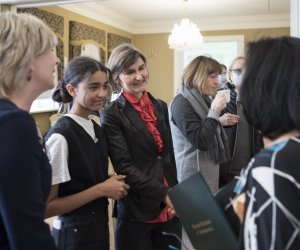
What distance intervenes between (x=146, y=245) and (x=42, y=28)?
0.97 m

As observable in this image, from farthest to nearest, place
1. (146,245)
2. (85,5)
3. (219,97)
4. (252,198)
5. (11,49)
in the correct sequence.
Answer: (85,5), (219,97), (146,245), (11,49), (252,198)

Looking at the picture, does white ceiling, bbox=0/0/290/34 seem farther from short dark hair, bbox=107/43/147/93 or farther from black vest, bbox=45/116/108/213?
black vest, bbox=45/116/108/213

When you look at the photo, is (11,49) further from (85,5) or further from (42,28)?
(85,5)

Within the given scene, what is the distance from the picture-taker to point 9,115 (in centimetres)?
75

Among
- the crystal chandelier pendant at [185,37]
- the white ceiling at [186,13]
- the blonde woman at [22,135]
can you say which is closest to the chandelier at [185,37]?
the crystal chandelier pendant at [185,37]

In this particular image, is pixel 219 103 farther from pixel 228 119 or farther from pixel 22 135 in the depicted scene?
pixel 22 135

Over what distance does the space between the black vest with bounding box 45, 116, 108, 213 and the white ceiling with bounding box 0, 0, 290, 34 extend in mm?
3595

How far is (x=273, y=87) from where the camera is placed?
2.20 feet

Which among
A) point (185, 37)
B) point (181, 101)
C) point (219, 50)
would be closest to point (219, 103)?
point (181, 101)

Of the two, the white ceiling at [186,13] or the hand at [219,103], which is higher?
the white ceiling at [186,13]

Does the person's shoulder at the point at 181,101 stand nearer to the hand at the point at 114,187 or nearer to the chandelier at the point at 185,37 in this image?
the hand at the point at 114,187

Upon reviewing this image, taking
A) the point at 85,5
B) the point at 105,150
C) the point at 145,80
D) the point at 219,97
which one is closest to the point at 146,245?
the point at 105,150

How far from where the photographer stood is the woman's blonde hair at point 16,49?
81cm

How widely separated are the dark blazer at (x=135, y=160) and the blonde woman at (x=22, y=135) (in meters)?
0.53
